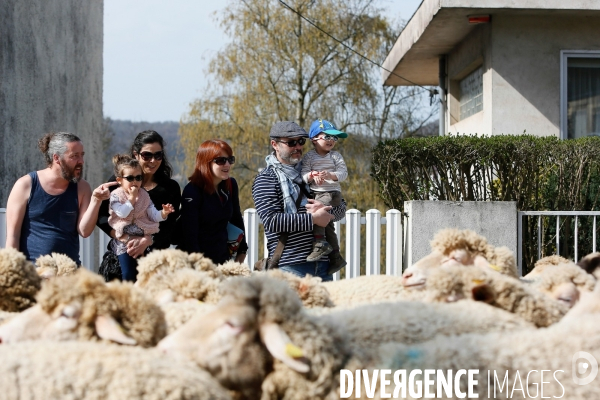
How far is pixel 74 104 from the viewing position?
13.3 meters

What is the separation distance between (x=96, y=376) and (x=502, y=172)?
Result: 23.3 feet

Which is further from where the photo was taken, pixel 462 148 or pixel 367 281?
pixel 462 148

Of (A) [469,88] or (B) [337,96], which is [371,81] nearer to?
(B) [337,96]

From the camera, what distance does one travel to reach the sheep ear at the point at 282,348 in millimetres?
2246

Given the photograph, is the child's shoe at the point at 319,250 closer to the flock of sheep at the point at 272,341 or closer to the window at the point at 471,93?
the flock of sheep at the point at 272,341

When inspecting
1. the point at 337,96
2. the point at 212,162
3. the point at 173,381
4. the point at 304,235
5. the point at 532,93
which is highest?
the point at 337,96

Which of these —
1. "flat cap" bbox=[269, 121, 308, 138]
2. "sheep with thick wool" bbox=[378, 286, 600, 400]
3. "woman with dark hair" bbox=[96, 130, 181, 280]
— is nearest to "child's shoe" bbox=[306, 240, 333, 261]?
"flat cap" bbox=[269, 121, 308, 138]

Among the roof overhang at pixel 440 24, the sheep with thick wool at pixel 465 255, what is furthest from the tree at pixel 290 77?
the sheep with thick wool at pixel 465 255

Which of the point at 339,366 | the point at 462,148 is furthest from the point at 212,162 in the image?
the point at 462,148

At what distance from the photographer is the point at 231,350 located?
2.33 meters

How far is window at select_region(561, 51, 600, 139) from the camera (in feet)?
33.9

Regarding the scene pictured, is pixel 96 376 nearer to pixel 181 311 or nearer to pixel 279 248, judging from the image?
pixel 181 311

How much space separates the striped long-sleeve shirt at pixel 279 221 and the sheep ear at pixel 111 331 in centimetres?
229

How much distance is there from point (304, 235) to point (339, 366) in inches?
99.3
